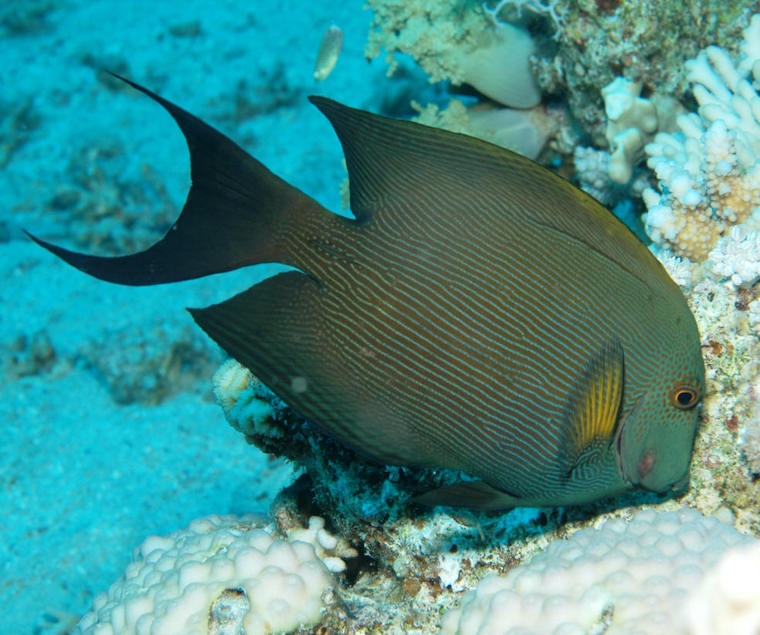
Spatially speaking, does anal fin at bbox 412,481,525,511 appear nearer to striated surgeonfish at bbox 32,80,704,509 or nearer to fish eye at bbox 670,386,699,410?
striated surgeonfish at bbox 32,80,704,509

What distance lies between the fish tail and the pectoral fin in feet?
2.83

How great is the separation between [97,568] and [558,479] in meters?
3.61

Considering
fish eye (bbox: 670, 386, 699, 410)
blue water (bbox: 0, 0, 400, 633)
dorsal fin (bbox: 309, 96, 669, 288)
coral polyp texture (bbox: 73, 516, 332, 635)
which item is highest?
dorsal fin (bbox: 309, 96, 669, 288)

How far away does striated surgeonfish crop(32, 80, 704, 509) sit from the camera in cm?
168

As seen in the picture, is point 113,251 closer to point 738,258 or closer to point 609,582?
point 738,258

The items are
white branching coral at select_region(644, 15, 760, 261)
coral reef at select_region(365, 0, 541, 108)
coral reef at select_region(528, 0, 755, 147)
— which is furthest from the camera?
coral reef at select_region(365, 0, 541, 108)

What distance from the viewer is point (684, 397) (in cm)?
177

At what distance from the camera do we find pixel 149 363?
5.34 m

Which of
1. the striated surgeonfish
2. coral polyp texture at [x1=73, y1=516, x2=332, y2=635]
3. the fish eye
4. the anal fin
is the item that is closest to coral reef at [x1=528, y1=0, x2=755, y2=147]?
the striated surgeonfish

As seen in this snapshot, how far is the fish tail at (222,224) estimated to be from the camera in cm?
156

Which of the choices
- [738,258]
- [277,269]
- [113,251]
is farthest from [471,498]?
[113,251]

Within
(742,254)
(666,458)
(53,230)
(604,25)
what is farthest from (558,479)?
(53,230)

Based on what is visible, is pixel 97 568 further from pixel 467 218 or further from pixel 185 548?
pixel 467 218

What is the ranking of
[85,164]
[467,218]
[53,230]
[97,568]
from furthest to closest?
[85,164] < [53,230] < [97,568] < [467,218]
